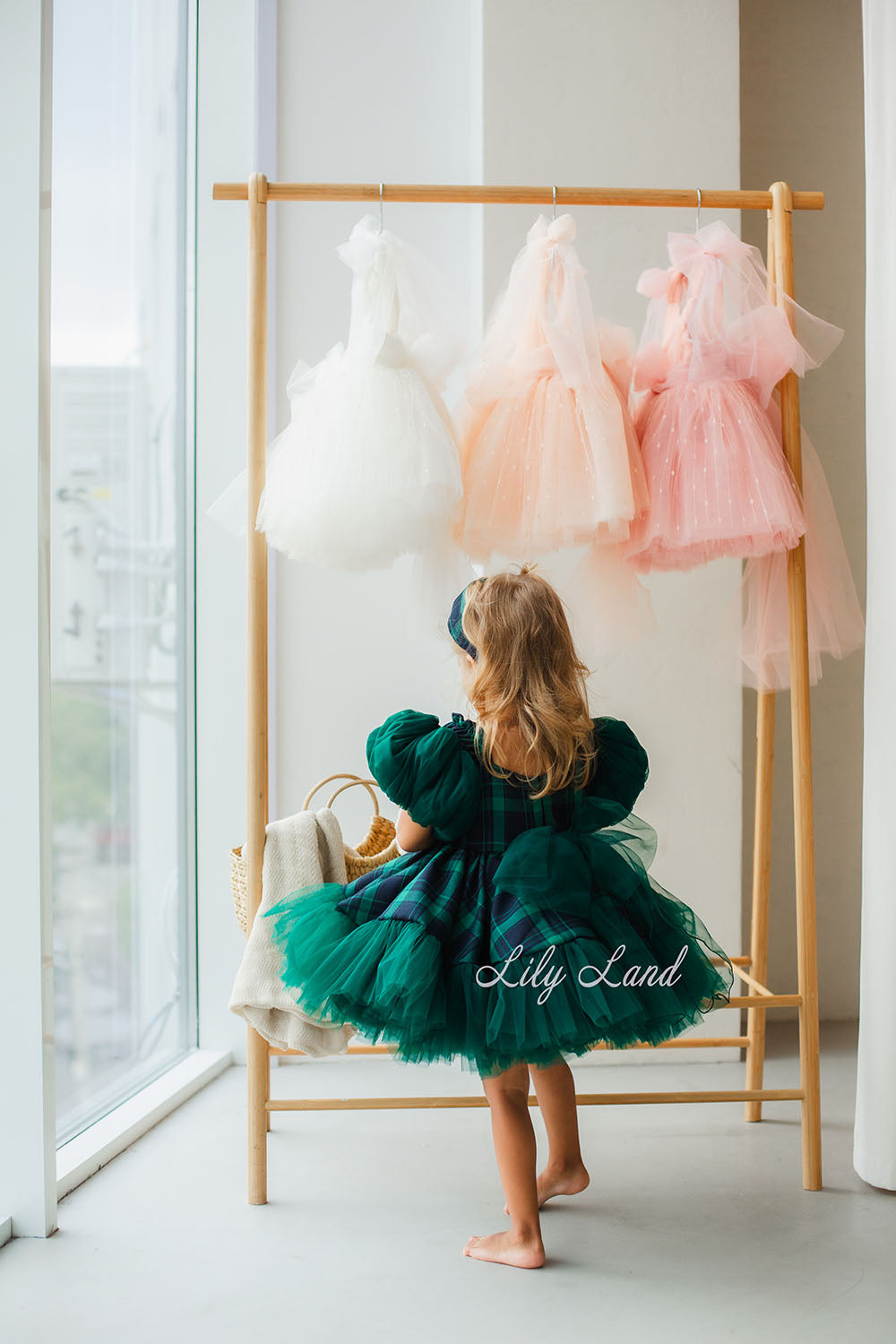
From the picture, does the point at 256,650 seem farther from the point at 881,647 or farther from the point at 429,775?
the point at 881,647

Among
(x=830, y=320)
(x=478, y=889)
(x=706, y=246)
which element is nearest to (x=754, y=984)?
(x=478, y=889)

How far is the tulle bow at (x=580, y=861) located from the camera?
163 cm

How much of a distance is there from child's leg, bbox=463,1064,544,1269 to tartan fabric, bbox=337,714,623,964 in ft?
0.75

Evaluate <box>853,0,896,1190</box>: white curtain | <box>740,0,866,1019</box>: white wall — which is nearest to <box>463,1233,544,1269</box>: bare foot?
<box>853,0,896,1190</box>: white curtain

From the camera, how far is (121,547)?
7.57 feet

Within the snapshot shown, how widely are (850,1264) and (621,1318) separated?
16.3 inches

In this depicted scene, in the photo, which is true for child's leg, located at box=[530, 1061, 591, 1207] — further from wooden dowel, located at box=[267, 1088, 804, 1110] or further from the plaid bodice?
the plaid bodice

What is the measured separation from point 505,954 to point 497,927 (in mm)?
46

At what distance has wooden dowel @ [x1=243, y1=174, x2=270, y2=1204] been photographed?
1856 millimetres

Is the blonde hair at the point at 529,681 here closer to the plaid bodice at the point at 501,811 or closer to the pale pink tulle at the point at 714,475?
the plaid bodice at the point at 501,811

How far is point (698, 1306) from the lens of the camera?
61.3 inches

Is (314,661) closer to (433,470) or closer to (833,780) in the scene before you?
(433,470)

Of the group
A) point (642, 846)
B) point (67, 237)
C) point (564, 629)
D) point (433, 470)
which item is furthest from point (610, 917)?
point (67, 237)

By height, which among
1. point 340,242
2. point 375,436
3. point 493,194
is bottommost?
point 375,436
